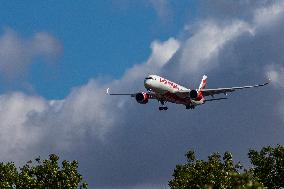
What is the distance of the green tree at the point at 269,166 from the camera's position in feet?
333

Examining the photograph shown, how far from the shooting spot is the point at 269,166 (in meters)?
105

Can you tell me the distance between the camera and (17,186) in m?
88.1

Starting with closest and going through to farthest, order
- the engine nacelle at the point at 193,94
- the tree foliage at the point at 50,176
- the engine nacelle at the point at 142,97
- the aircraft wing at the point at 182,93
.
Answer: the tree foliage at the point at 50,176 → the engine nacelle at the point at 193,94 → the aircraft wing at the point at 182,93 → the engine nacelle at the point at 142,97

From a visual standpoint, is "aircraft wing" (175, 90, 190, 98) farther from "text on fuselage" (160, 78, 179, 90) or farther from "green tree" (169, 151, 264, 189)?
"green tree" (169, 151, 264, 189)

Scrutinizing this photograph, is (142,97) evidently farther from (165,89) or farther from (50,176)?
(50,176)

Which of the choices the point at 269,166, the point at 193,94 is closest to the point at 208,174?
the point at 269,166

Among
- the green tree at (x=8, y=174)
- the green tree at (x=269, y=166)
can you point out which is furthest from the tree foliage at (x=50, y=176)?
the green tree at (x=269, y=166)

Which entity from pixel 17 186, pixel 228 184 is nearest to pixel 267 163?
pixel 228 184

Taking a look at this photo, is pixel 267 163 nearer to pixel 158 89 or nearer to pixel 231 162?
pixel 231 162

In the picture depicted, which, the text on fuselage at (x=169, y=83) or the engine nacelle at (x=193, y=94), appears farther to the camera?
the text on fuselage at (x=169, y=83)

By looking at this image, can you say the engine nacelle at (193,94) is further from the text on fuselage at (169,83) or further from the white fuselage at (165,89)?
the text on fuselage at (169,83)

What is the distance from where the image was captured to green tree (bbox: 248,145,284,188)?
101625mm

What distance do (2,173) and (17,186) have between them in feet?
21.9

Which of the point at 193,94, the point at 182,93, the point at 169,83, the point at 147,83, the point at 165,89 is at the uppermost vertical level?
the point at 169,83
